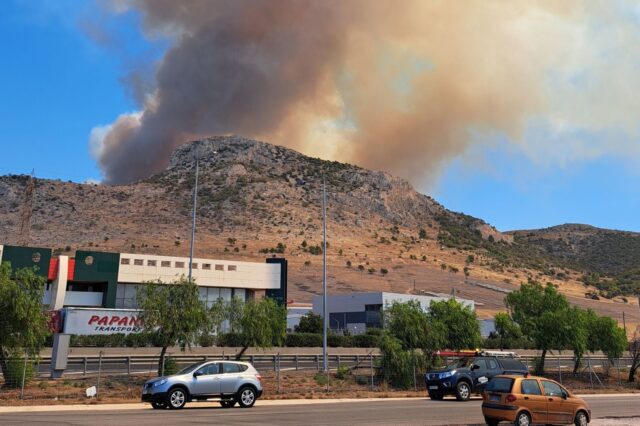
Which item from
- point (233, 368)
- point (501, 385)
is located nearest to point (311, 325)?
point (233, 368)

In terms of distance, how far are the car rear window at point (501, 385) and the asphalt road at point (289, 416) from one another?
1.27 meters

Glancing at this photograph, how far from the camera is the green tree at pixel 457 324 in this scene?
3819cm

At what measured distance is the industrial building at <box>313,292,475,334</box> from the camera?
72.5 metres

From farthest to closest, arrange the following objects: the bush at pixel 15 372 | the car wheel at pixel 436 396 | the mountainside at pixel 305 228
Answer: the mountainside at pixel 305 228 → the car wheel at pixel 436 396 → the bush at pixel 15 372

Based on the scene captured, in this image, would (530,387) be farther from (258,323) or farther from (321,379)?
(258,323)

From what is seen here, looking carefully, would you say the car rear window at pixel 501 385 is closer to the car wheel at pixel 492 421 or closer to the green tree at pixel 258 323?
the car wheel at pixel 492 421

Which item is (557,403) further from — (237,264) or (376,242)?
(376,242)

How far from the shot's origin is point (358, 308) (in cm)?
7538

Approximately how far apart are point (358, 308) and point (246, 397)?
55295mm

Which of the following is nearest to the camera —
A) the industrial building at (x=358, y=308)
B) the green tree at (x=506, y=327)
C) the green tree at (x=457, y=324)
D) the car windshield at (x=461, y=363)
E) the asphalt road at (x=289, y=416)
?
the asphalt road at (x=289, y=416)

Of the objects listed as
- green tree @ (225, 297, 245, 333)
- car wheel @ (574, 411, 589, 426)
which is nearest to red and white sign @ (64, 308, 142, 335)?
green tree @ (225, 297, 245, 333)

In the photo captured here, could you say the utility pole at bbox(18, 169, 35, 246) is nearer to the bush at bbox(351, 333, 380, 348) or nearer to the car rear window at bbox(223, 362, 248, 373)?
the bush at bbox(351, 333, 380, 348)

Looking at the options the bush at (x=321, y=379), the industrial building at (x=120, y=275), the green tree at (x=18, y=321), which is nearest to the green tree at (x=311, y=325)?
the industrial building at (x=120, y=275)

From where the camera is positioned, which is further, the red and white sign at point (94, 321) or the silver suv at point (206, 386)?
the red and white sign at point (94, 321)
